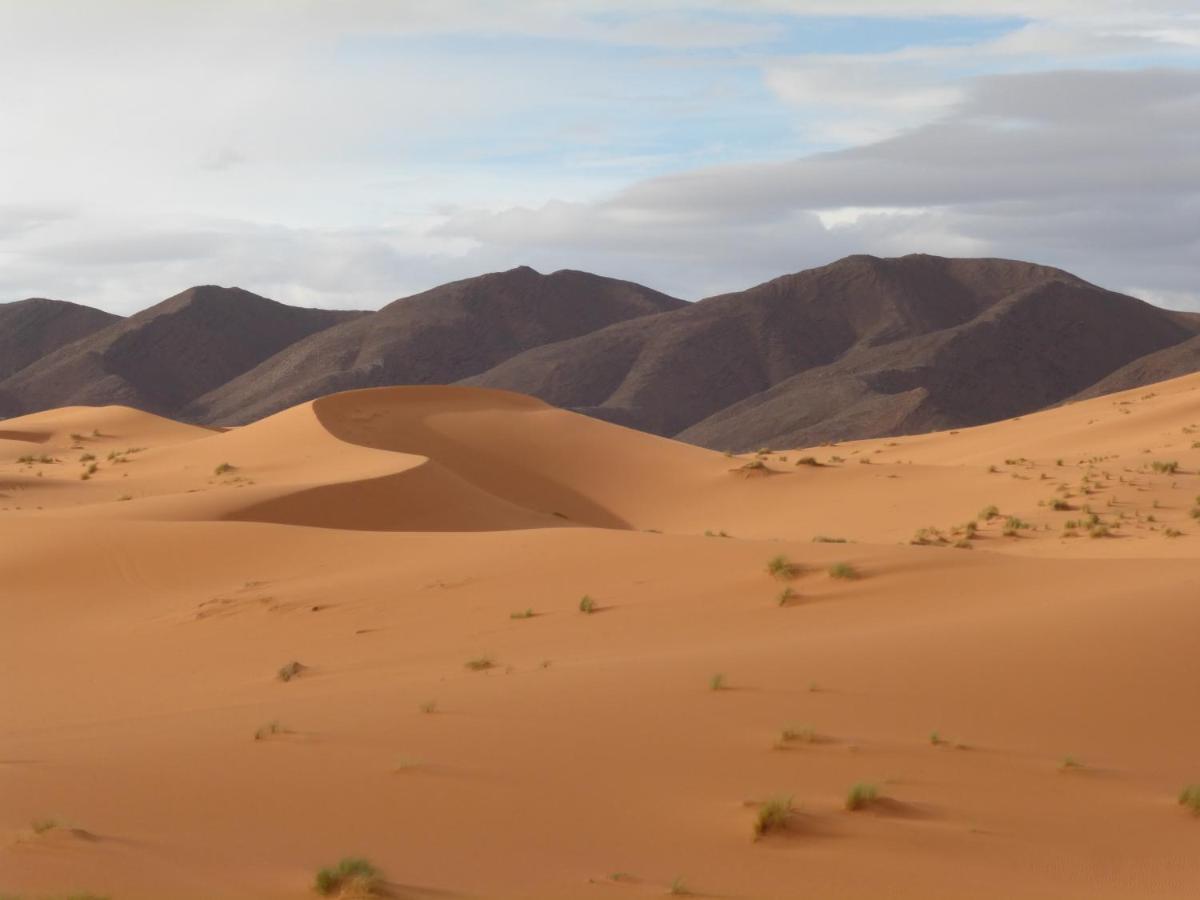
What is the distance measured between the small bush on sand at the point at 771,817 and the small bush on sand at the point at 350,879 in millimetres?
1866

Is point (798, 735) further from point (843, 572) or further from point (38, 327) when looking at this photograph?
point (38, 327)

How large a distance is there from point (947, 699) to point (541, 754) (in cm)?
284

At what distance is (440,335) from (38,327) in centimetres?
3454

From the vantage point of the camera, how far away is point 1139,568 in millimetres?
13172

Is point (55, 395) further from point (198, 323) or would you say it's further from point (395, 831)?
point (395, 831)

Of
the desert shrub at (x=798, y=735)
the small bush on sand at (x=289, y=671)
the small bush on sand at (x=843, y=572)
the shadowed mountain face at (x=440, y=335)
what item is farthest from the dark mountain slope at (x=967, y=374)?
the desert shrub at (x=798, y=735)

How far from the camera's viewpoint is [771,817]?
6.52 meters

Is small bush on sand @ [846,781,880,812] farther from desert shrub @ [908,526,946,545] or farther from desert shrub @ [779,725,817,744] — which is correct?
desert shrub @ [908,526,946,545]

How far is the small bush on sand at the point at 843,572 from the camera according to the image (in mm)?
13161

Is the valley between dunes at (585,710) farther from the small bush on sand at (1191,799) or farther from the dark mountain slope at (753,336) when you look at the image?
the dark mountain slope at (753,336)

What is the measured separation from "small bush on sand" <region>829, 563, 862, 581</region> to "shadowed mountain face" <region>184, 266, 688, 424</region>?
70749 millimetres

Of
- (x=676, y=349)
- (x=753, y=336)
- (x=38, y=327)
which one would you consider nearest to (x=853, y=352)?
(x=753, y=336)

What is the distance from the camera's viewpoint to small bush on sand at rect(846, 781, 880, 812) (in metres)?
6.85

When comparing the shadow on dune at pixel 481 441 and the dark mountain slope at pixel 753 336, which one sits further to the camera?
the dark mountain slope at pixel 753 336
